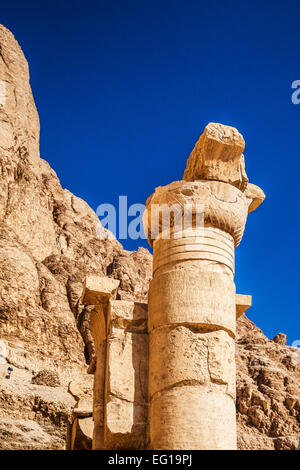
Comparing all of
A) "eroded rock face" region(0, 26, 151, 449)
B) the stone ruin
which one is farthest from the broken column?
"eroded rock face" region(0, 26, 151, 449)

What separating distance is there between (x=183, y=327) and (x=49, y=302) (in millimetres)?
36679

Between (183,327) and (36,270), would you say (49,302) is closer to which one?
(36,270)

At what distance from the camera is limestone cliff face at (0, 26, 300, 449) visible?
30.6 metres

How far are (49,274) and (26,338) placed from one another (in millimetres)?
7157

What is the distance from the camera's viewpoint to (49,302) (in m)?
43.0

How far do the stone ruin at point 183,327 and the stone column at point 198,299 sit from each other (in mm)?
11

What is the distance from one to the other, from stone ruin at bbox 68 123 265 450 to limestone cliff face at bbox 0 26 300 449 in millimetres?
17259

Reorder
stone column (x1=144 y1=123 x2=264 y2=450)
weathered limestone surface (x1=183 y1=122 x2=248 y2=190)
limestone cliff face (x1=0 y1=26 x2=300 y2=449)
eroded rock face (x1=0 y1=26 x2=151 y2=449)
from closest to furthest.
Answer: stone column (x1=144 y1=123 x2=264 y2=450) < weathered limestone surface (x1=183 y1=122 x2=248 y2=190) < eroded rock face (x1=0 y1=26 x2=151 y2=449) < limestone cliff face (x1=0 y1=26 x2=300 y2=449)

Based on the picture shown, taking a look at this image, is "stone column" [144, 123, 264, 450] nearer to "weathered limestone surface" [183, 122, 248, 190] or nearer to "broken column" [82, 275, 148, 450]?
"weathered limestone surface" [183, 122, 248, 190]

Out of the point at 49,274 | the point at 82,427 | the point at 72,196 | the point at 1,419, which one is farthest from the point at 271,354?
the point at 82,427

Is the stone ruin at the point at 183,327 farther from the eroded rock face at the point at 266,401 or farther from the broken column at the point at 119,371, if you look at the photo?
the eroded rock face at the point at 266,401

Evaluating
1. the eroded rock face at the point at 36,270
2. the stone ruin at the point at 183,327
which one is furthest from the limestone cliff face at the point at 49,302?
the stone ruin at the point at 183,327

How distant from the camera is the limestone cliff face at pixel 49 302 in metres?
30.6

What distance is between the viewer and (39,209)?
171ft
